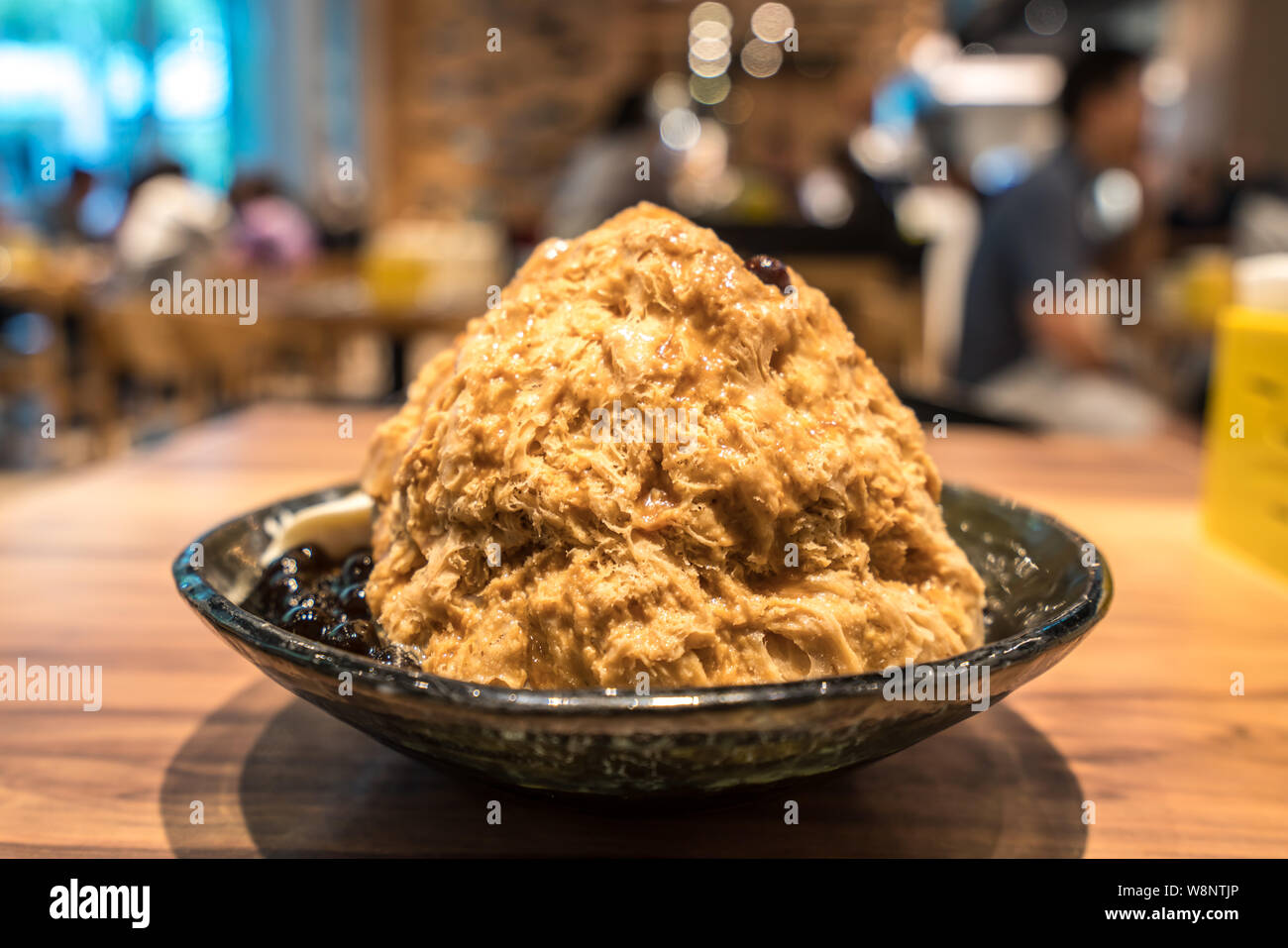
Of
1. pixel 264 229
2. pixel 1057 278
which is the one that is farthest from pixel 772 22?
pixel 1057 278

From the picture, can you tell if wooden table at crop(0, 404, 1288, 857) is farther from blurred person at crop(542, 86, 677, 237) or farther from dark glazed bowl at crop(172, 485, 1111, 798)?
blurred person at crop(542, 86, 677, 237)

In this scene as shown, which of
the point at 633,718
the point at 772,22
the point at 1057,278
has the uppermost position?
the point at 772,22

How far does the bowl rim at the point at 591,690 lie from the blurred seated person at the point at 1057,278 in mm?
2713

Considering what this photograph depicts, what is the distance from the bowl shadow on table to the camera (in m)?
0.61

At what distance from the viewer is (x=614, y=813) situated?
1.92ft

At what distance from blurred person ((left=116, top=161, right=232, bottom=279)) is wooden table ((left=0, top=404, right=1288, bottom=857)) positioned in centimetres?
409

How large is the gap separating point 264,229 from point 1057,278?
4830 mm

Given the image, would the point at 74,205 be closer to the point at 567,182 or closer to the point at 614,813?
the point at 567,182

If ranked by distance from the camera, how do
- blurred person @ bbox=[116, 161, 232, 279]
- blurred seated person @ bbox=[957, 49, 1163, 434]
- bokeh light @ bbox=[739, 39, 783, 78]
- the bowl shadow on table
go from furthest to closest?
1. bokeh light @ bbox=[739, 39, 783, 78]
2. blurred person @ bbox=[116, 161, 232, 279]
3. blurred seated person @ bbox=[957, 49, 1163, 434]
4. the bowl shadow on table

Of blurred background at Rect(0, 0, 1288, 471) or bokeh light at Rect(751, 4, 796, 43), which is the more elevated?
bokeh light at Rect(751, 4, 796, 43)

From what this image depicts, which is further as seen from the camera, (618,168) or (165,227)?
(165,227)

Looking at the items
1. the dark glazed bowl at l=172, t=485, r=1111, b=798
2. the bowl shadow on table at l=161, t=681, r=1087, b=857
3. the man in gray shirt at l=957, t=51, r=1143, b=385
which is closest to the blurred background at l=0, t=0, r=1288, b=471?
the man in gray shirt at l=957, t=51, r=1143, b=385

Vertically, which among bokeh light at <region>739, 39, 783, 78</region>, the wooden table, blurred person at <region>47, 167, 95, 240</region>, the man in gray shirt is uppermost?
bokeh light at <region>739, 39, 783, 78</region>
